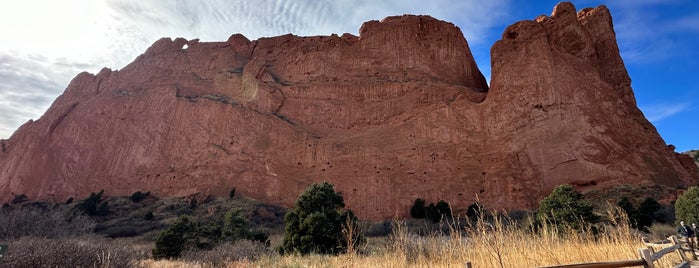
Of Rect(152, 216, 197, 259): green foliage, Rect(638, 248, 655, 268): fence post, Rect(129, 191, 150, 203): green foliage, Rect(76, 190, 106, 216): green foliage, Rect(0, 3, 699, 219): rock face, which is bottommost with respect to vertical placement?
Rect(152, 216, 197, 259): green foliage

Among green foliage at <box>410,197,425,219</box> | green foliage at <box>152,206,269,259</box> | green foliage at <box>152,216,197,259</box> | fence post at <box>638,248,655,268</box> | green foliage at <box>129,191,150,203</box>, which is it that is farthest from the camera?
green foliage at <box>129,191,150,203</box>

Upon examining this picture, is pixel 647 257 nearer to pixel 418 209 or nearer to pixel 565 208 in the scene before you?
pixel 565 208

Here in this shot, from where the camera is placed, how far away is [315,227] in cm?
1251

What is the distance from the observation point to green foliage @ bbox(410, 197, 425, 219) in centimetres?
2662

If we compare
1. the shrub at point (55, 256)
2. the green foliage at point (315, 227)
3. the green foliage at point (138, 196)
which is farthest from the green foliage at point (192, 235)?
the green foliage at point (138, 196)

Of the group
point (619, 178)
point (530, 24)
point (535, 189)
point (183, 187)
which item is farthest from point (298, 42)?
point (619, 178)

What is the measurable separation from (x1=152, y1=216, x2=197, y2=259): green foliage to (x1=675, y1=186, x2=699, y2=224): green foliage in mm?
18797

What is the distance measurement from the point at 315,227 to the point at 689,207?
14362 millimetres

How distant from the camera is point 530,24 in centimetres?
3328

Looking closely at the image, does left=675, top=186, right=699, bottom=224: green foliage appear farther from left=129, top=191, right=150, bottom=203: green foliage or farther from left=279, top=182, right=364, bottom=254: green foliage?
left=129, top=191, right=150, bottom=203: green foliage

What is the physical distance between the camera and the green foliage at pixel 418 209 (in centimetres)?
2662

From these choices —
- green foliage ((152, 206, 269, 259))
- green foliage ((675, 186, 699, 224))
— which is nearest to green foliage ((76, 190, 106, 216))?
green foliage ((152, 206, 269, 259))

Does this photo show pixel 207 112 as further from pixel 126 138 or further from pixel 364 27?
pixel 364 27

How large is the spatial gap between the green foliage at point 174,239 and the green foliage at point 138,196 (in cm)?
2157
